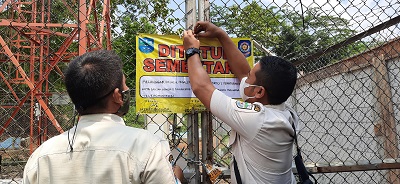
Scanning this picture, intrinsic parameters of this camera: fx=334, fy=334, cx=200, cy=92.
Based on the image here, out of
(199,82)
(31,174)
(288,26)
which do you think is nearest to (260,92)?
(199,82)

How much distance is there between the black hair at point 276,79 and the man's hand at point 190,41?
39 cm

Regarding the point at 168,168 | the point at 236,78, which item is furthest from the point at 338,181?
the point at 168,168

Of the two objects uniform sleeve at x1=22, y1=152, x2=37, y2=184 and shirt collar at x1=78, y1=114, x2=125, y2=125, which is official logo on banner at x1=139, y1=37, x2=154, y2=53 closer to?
shirt collar at x1=78, y1=114, x2=125, y2=125

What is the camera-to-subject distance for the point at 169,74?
76.5 inches

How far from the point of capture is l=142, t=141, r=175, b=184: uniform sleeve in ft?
4.20

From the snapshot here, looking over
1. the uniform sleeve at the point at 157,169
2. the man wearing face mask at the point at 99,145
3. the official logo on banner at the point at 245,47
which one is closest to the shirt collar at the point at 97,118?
the man wearing face mask at the point at 99,145

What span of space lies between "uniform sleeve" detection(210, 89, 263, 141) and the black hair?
0.13 metres

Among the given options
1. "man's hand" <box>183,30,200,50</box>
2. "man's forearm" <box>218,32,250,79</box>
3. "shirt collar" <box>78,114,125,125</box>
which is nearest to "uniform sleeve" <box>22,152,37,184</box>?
"shirt collar" <box>78,114,125,125</box>

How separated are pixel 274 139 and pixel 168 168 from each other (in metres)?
0.59

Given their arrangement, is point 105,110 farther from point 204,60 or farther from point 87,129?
point 204,60

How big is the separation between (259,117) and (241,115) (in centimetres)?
9

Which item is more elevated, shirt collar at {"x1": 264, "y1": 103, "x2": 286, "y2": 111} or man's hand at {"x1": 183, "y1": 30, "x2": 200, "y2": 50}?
man's hand at {"x1": 183, "y1": 30, "x2": 200, "y2": 50}

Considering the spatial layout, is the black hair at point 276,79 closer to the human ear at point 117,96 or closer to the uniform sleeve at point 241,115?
the uniform sleeve at point 241,115

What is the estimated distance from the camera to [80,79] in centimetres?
133
